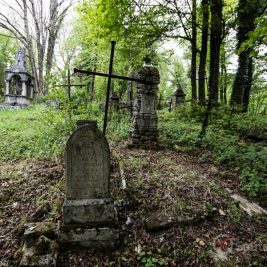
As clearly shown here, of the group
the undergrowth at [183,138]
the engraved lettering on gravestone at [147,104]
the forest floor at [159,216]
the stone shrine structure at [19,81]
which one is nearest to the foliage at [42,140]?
the undergrowth at [183,138]

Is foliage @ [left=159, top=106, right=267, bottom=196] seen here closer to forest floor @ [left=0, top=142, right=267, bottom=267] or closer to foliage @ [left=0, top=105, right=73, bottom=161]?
forest floor @ [left=0, top=142, right=267, bottom=267]

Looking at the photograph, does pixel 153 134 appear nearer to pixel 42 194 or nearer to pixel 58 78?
pixel 58 78

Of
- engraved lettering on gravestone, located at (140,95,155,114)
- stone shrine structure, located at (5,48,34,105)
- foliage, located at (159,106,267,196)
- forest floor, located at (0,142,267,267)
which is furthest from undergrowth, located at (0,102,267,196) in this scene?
stone shrine structure, located at (5,48,34,105)

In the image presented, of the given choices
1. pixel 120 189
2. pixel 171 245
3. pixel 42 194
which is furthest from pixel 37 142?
pixel 171 245

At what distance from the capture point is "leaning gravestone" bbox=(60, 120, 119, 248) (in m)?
3.14

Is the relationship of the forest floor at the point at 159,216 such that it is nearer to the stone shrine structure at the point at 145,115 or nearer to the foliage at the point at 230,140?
the foliage at the point at 230,140

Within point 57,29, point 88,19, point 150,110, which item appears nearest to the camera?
point 150,110

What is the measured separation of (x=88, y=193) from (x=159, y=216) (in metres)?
1.12

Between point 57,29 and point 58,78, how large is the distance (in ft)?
62.2

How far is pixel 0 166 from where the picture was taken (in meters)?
5.88

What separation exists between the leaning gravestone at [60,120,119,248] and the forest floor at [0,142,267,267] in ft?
0.66

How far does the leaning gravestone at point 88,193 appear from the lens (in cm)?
314

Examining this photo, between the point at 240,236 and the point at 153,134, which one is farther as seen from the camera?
the point at 153,134

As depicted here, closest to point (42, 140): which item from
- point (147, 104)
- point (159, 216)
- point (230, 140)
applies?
point (147, 104)
